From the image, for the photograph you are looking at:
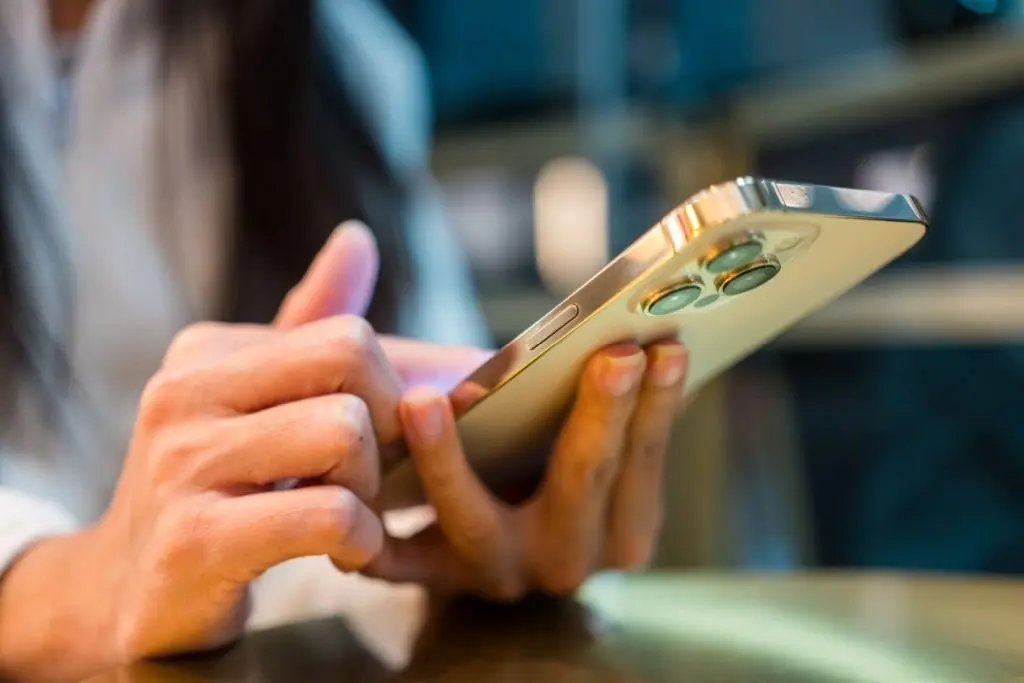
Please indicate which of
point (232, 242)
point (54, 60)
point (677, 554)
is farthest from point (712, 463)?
point (54, 60)

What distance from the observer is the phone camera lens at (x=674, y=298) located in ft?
0.78

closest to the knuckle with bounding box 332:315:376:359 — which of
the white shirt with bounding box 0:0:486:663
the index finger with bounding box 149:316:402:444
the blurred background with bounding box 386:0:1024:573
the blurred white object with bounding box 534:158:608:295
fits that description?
the index finger with bounding box 149:316:402:444

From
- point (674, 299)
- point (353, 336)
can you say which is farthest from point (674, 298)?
point (353, 336)

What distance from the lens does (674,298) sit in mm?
243

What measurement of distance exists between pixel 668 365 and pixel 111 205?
1.51ft

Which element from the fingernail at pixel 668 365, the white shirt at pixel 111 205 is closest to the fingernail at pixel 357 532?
the fingernail at pixel 668 365

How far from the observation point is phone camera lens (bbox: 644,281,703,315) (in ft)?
0.78

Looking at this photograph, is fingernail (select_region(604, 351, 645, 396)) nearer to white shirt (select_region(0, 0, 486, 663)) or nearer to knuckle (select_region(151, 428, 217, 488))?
knuckle (select_region(151, 428, 217, 488))

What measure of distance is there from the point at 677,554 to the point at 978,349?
1.22 ft

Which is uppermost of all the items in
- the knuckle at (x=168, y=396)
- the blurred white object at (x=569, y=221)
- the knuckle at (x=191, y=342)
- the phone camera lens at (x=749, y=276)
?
the blurred white object at (x=569, y=221)

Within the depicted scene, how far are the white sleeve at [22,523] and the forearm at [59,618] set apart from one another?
0.01 m

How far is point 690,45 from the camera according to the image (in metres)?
1.05

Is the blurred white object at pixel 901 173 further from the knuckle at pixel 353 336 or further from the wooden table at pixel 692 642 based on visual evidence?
the knuckle at pixel 353 336

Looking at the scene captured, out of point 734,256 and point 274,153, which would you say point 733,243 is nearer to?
point 734,256
